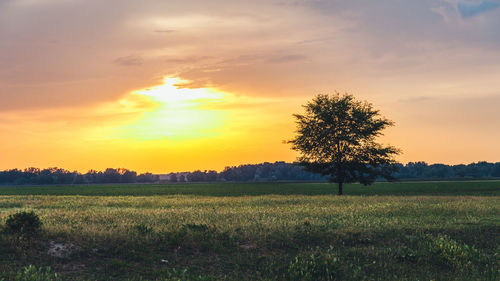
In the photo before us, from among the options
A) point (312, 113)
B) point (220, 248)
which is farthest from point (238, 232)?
point (312, 113)

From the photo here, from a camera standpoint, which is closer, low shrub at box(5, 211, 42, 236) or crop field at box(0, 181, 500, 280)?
crop field at box(0, 181, 500, 280)

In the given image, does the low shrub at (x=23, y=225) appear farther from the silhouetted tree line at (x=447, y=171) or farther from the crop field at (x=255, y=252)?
the silhouetted tree line at (x=447, y=171)

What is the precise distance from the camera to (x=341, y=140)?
171 feet

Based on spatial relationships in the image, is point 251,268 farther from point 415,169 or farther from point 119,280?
point 415,169

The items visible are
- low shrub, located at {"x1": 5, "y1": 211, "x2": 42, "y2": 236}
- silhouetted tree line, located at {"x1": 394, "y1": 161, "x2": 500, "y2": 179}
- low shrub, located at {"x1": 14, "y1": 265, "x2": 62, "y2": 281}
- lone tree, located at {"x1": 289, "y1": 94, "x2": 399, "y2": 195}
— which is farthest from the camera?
silhouetted tree line, located at {"x1": 394, "y1": 161, "x2": 500, "y2": 179}

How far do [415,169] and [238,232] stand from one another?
609ft

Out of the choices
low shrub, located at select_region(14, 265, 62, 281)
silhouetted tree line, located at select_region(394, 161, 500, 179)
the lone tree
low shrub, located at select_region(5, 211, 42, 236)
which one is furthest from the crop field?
silhouetted tree line, located at select_region(394, 161, 500, 179)

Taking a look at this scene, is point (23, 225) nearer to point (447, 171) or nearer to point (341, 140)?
point (341, 140)

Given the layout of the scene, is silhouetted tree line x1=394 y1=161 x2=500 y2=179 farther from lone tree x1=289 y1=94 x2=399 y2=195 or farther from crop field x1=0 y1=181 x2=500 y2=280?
crop field x1=0 y1=181 x2=500 y2=280

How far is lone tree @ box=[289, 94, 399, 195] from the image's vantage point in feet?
171

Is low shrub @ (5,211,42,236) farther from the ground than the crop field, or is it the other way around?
low shrub @ (5,211,42,236)

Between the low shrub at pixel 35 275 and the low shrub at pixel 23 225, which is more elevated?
the low shrub at pixel 23 225

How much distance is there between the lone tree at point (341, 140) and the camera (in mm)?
52219

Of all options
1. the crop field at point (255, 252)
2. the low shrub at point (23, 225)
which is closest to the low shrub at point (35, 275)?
the crop field at point (255, 252)
